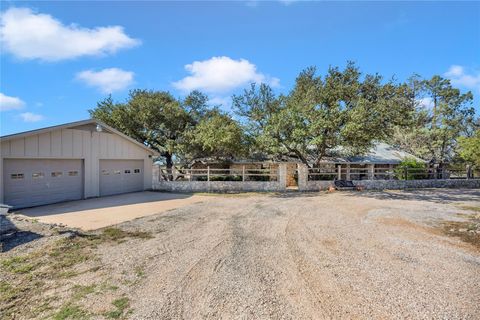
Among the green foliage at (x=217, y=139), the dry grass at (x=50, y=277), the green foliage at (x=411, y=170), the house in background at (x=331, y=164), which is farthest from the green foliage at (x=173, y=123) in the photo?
the green foliage at (x=411, y=170)

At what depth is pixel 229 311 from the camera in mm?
3629

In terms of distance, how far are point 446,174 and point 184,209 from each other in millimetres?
24439

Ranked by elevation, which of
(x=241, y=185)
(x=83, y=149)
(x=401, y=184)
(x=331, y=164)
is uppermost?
(x=83, y=149)

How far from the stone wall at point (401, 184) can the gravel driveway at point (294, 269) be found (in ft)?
30.0

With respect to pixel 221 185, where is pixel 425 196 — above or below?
below

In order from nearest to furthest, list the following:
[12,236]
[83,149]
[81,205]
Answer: [12,236] → [81,205] → [83,149]

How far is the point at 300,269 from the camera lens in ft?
16.5

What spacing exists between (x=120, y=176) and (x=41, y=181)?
14.1 feet

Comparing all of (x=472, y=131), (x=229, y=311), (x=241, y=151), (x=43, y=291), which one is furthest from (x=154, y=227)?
(x=472, y=131)

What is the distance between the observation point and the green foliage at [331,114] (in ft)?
52.7

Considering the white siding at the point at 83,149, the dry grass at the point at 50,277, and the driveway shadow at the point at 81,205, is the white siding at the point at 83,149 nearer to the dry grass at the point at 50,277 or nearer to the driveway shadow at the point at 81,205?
the driveway shadow at the point at 81,205

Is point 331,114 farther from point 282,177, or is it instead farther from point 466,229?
point 466,229

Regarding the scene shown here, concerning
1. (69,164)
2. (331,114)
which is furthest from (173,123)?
(331,114)

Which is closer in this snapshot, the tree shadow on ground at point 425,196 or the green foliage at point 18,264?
the green foliage at point 18,264
